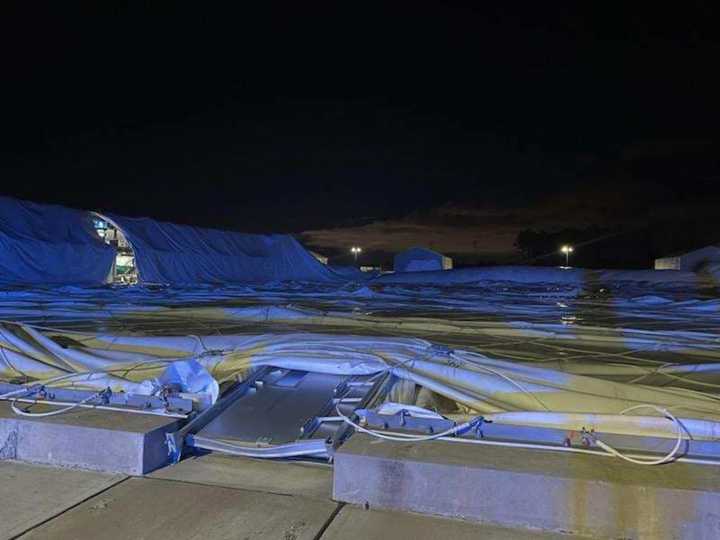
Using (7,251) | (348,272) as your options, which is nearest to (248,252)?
(348,272)

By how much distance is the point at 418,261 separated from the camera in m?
34.0

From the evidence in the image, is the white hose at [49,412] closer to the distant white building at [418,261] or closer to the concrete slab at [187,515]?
the concrete slab at [187,515]

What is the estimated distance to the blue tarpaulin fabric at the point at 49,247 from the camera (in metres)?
15.2

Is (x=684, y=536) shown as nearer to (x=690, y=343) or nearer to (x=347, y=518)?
(x=347, y=518)

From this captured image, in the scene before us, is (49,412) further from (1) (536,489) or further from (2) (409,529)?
(1) (536,489)

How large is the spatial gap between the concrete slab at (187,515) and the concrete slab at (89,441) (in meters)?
0.15

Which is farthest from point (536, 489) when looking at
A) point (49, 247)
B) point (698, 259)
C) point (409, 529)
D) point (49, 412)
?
point (698, 259)

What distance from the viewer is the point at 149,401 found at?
2.89 m

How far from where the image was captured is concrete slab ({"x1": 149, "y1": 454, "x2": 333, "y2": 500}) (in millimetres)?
2320

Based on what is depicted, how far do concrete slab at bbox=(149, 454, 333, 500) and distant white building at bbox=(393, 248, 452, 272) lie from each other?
1220 inches

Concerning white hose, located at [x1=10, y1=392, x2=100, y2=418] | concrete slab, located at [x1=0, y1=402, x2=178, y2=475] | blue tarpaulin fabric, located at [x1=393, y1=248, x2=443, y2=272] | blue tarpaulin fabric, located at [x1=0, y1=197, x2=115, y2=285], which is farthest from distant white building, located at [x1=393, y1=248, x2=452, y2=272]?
concrete slab, located at [x1=0, y1=402, x2=178, y2=475]

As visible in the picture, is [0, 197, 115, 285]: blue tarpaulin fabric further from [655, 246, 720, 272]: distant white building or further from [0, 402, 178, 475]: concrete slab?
[655, 246, 720, 272]: distant white building

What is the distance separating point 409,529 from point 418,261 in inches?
1267

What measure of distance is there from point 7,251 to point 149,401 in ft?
48.0
